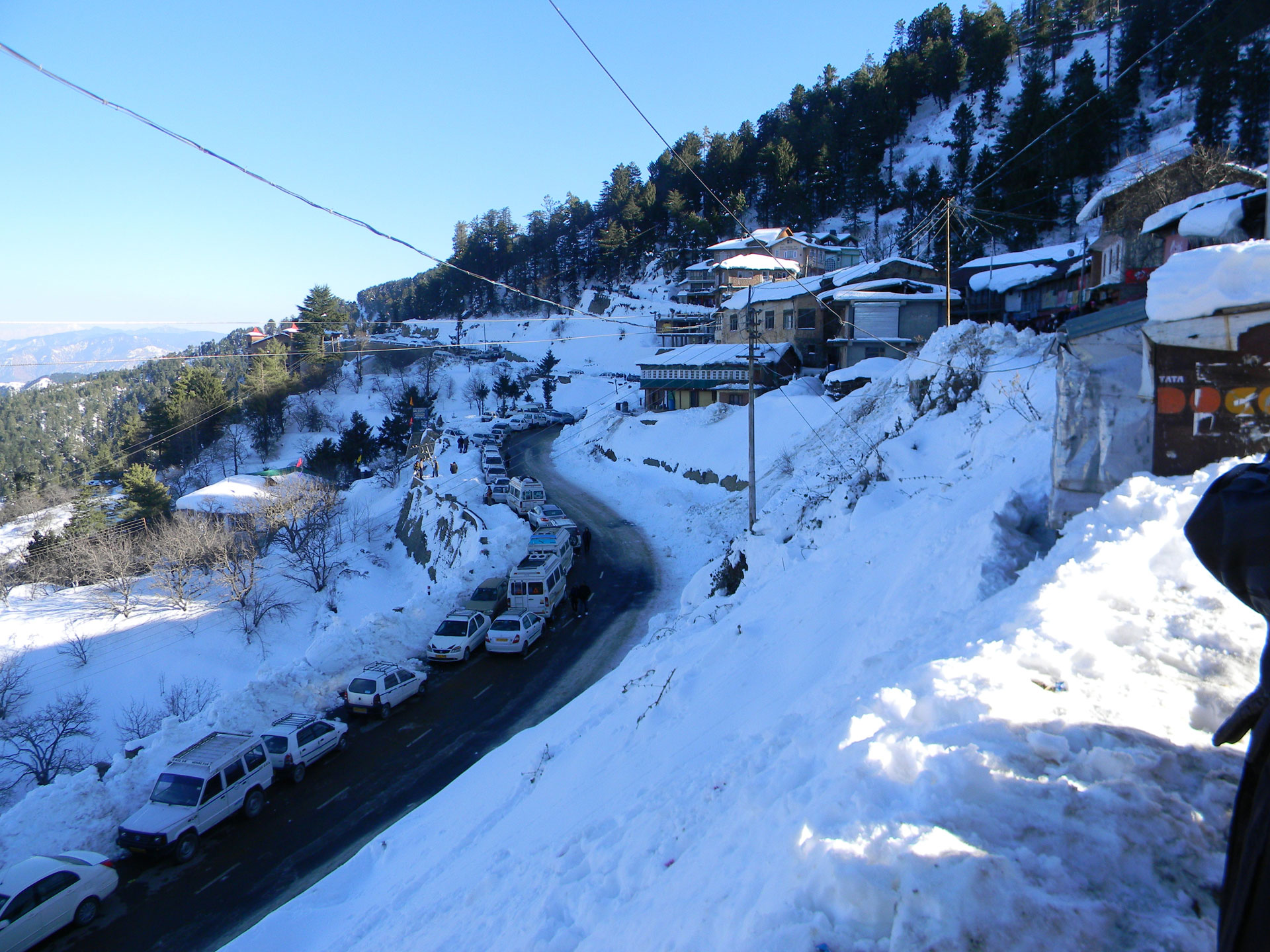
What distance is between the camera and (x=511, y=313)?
94312 mm

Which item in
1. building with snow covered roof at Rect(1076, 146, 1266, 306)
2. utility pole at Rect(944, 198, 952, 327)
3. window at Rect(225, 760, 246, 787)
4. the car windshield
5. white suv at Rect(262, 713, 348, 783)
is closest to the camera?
the car windshield

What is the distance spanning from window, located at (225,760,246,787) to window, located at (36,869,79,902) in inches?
87.2

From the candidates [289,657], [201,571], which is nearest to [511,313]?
[201,571]

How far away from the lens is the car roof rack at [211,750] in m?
11.2

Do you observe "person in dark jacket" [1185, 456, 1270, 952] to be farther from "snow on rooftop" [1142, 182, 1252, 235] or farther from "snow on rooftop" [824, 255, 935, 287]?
"snow on rooftop" [824, 255, 935, 287]

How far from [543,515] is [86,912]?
61.2 feet

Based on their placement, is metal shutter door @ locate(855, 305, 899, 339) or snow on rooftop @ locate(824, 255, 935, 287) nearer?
metal shutter door @ locate(855, 305, 899, 339)

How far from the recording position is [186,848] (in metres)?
10.2

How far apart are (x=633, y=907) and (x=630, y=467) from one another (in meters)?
32.3

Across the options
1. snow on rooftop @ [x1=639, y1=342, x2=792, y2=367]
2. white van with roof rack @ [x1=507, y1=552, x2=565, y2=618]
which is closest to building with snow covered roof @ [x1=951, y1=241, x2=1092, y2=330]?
snow on rooftop @ [x1=639, y1=342, x2=792, y2=367]

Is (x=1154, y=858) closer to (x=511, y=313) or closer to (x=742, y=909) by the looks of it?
(x=742, y=909)

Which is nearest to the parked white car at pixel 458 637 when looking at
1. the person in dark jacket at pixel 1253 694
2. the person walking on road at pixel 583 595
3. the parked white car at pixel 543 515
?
the person walking on road at pixel 583 595

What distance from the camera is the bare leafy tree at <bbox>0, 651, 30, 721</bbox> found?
18.1 metres

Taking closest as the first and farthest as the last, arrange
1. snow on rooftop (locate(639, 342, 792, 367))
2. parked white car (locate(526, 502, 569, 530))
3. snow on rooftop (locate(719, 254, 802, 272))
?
parked white car (locate(526, 502, 569, 530)) < snow on rooftop (locate(639, 342, 792, 367)) < snow on rooftop (locate(719, 254, 802, 272))
